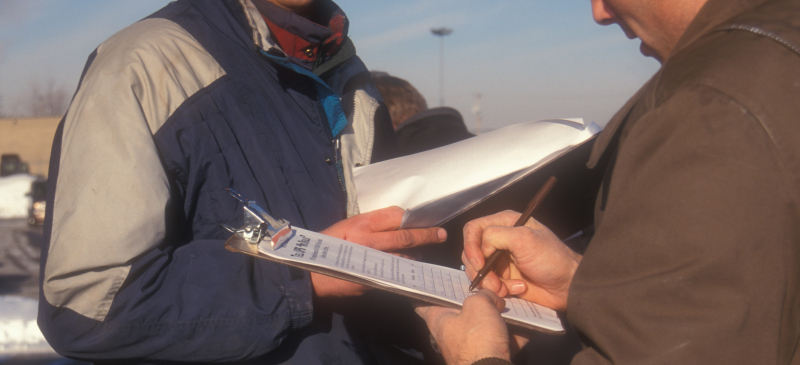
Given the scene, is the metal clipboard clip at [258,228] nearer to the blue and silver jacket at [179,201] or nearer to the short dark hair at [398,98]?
the blue and silver jacket at [179,201]

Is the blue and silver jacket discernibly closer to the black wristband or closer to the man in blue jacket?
the man in blue jacket

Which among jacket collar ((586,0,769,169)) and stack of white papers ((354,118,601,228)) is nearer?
jacket collar ((586,0,769,169))

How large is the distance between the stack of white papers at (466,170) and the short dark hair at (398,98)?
2.37 m

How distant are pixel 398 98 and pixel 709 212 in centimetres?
313

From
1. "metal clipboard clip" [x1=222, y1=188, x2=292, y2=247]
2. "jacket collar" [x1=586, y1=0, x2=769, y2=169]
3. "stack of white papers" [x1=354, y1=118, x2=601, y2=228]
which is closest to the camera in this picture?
"jacket collar" [x1=586, y1=0, x2=769, y2=169]

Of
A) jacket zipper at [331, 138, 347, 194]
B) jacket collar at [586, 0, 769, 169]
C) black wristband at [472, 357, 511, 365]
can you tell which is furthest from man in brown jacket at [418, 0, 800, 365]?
jacket zipper at [331, 138, 347, 194]

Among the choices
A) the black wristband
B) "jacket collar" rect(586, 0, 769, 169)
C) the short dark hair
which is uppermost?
"jacket collar" rect(586, 0, 769, 169)

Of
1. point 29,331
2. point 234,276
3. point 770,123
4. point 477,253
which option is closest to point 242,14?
point 234,276

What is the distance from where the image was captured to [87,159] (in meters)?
1.24

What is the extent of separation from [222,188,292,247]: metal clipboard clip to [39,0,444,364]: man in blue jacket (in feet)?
0.70

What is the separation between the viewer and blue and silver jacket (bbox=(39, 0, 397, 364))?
1227 mm

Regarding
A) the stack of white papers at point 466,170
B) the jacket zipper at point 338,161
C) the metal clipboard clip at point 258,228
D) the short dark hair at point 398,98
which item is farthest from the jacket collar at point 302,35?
the short dark hair at point 398,98

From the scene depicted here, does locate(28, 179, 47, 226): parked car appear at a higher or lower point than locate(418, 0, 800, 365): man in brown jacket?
→ lower

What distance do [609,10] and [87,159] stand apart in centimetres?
129
